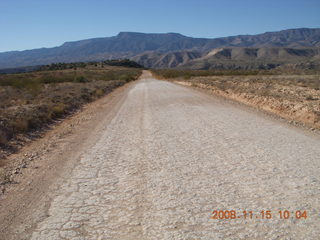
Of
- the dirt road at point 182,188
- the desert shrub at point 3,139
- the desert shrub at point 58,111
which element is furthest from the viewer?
the desert shrub at point 58,111

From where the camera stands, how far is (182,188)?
4949mm

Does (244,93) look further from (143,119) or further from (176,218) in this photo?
(176,218)

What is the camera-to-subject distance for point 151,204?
4.46 meters

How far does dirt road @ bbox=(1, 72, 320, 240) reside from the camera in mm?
3797

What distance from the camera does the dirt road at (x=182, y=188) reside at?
3797 millimetres

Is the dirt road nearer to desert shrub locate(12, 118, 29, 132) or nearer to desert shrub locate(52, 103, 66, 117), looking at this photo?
desert shrub locate(12, 118, 29, 132)

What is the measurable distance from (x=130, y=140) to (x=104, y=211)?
4165 mm

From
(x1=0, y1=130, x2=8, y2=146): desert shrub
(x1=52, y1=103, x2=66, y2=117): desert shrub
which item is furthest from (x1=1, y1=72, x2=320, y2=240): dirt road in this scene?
(x1=52, y1=103, x2=66, y2=117): desert shrub
